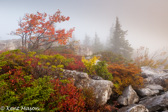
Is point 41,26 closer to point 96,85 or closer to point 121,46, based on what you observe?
point 96,85

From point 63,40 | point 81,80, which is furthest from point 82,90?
point 63,40

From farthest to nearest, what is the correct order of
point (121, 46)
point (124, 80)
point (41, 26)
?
point (121, 46), point (41, 26), point (124, 80)

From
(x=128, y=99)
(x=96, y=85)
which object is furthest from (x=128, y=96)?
(x=96, y=85)

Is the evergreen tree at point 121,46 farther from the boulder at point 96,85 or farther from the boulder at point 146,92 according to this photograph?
the boulder at point 96,85

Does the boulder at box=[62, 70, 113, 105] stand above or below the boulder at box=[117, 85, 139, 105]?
above

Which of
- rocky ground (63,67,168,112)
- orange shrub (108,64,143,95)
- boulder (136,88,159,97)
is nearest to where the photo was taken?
rocky ground (63,67,168,112)

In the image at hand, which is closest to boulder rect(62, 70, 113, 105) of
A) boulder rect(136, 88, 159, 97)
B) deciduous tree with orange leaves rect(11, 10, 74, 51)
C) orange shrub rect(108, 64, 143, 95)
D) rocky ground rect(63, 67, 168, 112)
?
rocky ground rect(63, 67, 168, 112)

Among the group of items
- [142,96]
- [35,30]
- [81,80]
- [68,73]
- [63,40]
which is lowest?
[142,96]

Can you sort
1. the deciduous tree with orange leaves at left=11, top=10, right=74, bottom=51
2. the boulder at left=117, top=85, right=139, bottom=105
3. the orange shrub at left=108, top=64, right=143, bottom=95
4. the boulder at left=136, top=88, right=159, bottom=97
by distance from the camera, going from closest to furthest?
the boulder at left=117, top=85, right=139, bottom=105
the boulder at left=136, top=88, right=159, bottom=97
the orange shrub at left=108, top=64, right=143, bottom=95
the deciduous tree with orange leaves at left=11, top=10, right=74, bottom=51

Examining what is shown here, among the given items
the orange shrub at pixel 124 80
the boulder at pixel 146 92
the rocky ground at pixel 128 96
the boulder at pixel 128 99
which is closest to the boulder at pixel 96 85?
→ the rocky ground at pixel 128 96

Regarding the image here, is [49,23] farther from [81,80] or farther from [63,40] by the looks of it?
[81,80]

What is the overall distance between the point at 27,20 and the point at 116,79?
35.1 feet

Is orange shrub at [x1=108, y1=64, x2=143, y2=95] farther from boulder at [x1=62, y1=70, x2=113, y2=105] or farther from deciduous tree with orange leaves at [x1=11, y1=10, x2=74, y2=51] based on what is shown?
deciduous tree with orange leaves at [x1=11, y1=10, x2=74, y2=51]

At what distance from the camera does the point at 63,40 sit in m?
9.79
